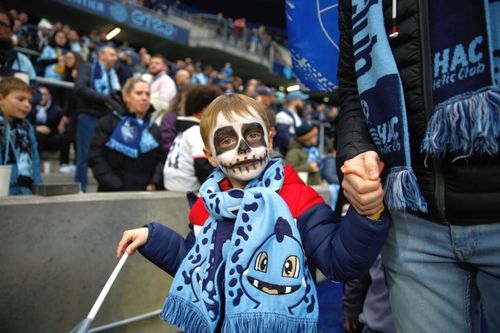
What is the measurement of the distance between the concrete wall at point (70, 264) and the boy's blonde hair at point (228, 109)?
1114 mm

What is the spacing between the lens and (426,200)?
1094 mm

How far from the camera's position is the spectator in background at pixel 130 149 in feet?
10.6

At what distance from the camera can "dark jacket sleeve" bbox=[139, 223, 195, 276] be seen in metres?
1.49

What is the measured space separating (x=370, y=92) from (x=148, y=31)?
1824 cm

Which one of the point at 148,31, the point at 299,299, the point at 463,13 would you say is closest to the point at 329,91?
the point at 463,13

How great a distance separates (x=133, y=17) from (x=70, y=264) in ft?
56.1

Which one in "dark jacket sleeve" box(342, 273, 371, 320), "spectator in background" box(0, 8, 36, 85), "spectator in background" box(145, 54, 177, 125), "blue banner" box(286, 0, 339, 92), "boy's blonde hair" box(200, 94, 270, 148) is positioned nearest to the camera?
"boy's blonde hair" box(200, 94, 270, 148)

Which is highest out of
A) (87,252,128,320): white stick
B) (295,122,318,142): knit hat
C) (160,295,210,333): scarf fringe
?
(295,122,318,142): knit hat

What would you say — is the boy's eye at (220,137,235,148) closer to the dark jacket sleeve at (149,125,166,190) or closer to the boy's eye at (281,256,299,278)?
the boy's eye at (281,256,299,278)

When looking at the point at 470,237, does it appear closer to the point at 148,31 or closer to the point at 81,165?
the point at 81,165

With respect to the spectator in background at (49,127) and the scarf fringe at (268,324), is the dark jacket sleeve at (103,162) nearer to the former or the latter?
the spectator in background at (49,127)

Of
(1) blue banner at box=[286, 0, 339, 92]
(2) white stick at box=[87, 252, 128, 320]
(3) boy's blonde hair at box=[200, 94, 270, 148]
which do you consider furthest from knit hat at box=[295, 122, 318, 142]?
(2) white stick at box=[87, 252, 128, 320]

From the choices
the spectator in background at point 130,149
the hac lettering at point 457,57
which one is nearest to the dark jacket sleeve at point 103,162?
the spectator in background at point 130,149

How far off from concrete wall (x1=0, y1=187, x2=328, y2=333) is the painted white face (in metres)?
1.18
